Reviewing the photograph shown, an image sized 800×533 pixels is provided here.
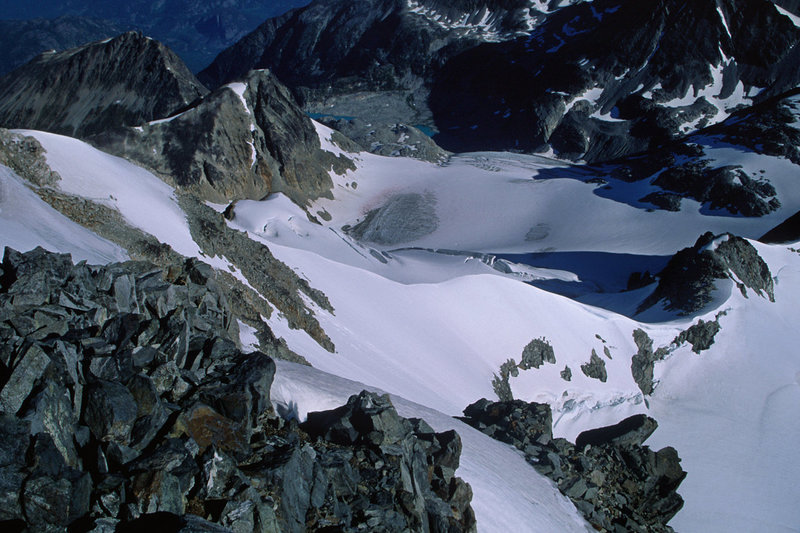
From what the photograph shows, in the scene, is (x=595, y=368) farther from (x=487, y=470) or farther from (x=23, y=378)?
(x=23, y=378)

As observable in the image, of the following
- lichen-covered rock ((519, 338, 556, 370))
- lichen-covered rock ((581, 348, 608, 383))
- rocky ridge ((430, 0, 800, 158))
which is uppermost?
rocky ridge ((430, 0, 800, 158))

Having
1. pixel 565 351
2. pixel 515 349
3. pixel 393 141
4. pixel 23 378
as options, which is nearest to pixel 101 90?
pixel 393 141

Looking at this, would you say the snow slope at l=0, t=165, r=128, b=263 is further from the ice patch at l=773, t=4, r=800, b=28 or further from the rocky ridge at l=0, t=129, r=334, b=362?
the ice patch at l=773, t=4, r=800, b=28

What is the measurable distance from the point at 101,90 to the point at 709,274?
256ft

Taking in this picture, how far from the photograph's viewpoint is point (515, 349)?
29.3 metres

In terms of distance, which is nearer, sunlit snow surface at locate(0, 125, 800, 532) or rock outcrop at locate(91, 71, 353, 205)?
sunlit snow surface at locate(0, 125, 800, 532)

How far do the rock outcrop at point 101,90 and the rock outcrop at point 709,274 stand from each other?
63.0 meters

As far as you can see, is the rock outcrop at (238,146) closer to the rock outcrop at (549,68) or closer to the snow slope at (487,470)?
the snow slope at (487,470)

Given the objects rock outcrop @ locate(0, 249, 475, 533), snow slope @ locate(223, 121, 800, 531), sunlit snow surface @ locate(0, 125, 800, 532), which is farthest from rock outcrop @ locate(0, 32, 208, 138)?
rock outcrop @ locate(0, 249, 475, 533)

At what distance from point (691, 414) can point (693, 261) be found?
13.3m

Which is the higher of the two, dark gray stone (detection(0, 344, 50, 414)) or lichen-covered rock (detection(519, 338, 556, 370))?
dark gray stone (detection(0, 344, 50, 414))

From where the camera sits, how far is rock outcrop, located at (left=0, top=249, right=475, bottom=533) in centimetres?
579

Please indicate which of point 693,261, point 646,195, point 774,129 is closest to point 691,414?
point 693,261

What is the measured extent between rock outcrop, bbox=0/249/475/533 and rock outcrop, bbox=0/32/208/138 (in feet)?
253
